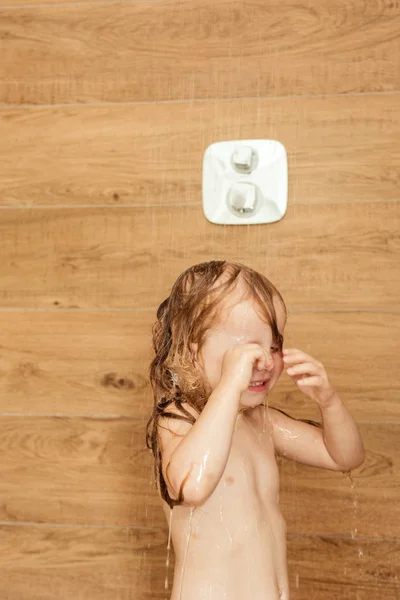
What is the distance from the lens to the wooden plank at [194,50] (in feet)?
5.09

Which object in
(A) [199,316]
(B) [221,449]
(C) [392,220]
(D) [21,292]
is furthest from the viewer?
(D) [21,292]

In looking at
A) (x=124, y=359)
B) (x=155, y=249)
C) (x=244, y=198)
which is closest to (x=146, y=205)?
(x=155, y=249)

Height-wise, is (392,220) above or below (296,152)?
below

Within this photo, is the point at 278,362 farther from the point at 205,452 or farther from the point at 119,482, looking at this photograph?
the point at 119,482

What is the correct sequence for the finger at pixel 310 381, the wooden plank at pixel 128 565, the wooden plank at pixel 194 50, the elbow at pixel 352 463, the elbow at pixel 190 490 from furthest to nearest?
1. the wooden plank at pixel 194 50
2. the wooden plank at pixel 128 565
3. the elbow at pixel 352 463
4. the finger at pixel 310 381
5. the elbow at pixel 190 490

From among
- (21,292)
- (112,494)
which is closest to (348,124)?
(21,292)

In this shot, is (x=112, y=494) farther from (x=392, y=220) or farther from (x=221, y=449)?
(x=392, y=220)

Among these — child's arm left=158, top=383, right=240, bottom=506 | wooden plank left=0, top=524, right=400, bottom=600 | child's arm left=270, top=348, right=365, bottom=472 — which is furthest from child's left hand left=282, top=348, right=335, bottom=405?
wooden plank left=0, top=524, right=400, bottom=600

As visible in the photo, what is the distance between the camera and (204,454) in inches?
39.5

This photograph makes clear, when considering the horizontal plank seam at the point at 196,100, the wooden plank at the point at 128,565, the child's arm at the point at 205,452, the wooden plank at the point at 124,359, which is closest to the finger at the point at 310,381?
the child's arm at the point at 205,452

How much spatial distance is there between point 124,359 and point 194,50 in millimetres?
607

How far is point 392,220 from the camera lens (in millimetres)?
1504

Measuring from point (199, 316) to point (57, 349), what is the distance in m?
0.52

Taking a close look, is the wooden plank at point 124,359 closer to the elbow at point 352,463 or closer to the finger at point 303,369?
the elbow at point 352,463
